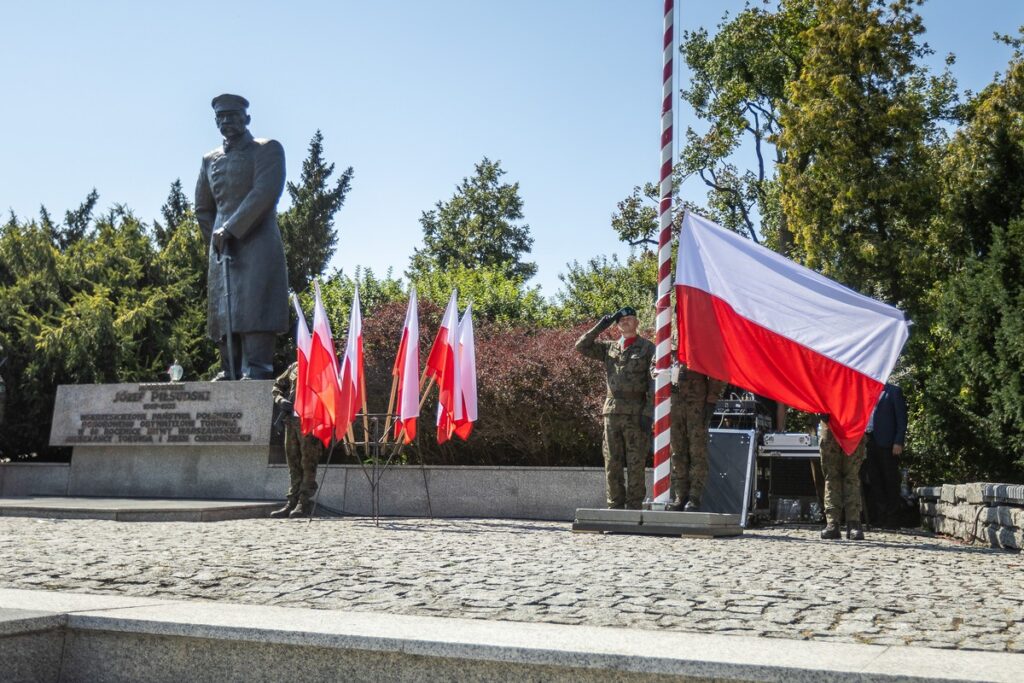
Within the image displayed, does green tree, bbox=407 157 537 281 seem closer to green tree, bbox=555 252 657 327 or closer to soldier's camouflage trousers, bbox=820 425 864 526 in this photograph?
green tree, bbox=555 252 657 327

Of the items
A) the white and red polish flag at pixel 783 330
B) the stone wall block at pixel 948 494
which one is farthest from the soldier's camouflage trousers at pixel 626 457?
the stone wall block at pixel 948 494

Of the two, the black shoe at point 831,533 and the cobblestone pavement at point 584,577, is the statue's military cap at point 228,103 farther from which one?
the black shoe at point 831,533

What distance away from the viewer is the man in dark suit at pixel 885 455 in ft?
35.5

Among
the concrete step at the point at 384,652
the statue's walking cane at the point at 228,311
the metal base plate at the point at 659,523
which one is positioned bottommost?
the concrete step at the point at 384,652

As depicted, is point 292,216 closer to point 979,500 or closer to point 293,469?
point 293,469

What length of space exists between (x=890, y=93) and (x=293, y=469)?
22.0 m

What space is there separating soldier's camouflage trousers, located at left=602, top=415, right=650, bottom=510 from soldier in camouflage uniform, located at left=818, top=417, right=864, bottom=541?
1.61 m

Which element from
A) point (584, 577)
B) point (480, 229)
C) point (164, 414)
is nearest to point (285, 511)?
point (164, 414)

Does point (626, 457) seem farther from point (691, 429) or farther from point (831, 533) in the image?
point (831, 533)

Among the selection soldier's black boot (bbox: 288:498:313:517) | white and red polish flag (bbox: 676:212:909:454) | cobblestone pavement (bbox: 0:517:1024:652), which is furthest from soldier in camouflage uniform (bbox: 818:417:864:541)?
soldier's black boot (bbox: 288:498:313:517)

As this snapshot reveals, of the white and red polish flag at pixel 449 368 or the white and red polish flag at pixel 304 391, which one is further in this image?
the white and red polish flag at pixel 449 368

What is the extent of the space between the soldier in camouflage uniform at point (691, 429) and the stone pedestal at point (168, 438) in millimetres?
6332

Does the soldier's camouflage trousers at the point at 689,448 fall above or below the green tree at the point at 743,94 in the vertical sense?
below

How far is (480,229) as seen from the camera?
184ft
